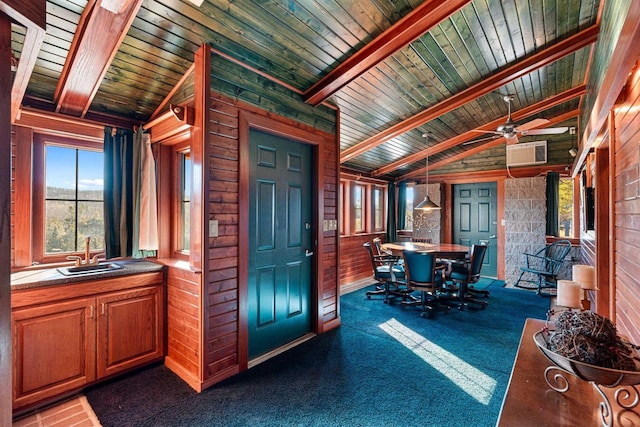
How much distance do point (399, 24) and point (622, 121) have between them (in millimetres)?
1661

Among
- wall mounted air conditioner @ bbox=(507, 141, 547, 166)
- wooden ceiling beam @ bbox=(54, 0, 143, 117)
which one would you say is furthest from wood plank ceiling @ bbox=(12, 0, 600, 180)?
wall mounted air conditioner @ bbox=(507, 141, 547, 166)

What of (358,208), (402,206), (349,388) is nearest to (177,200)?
(349,388)

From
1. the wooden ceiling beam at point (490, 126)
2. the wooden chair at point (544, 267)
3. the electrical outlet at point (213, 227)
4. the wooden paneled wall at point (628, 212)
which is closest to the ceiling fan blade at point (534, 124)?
the wooden ceiling beam at point (490, 126)

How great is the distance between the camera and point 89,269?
2486 millimetres

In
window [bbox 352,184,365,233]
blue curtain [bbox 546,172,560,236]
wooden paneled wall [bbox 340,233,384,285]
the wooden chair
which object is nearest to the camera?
the wooden chair

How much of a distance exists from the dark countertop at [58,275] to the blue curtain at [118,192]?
0.64 ft

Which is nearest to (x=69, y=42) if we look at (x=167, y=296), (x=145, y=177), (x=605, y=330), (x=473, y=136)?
(x=145, y=177)

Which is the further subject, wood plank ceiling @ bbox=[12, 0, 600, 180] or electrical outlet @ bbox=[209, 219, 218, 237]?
electrical outlet @ bbox=[209, 219, 218, 237]

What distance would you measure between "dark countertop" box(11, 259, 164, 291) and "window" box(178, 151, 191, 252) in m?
0.34

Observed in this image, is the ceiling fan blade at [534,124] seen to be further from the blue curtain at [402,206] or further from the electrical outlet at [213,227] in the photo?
the electrical outlet at [213,227]

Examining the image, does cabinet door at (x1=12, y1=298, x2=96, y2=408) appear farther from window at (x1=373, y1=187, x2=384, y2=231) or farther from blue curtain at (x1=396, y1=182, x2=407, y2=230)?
blue curtain at (x1=396, y1=182, x2=407, y2=230)

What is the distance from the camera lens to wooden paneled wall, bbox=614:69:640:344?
5.36ft

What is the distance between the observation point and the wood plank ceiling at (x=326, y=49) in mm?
1997

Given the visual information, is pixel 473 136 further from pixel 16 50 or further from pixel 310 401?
pixel 16 50
